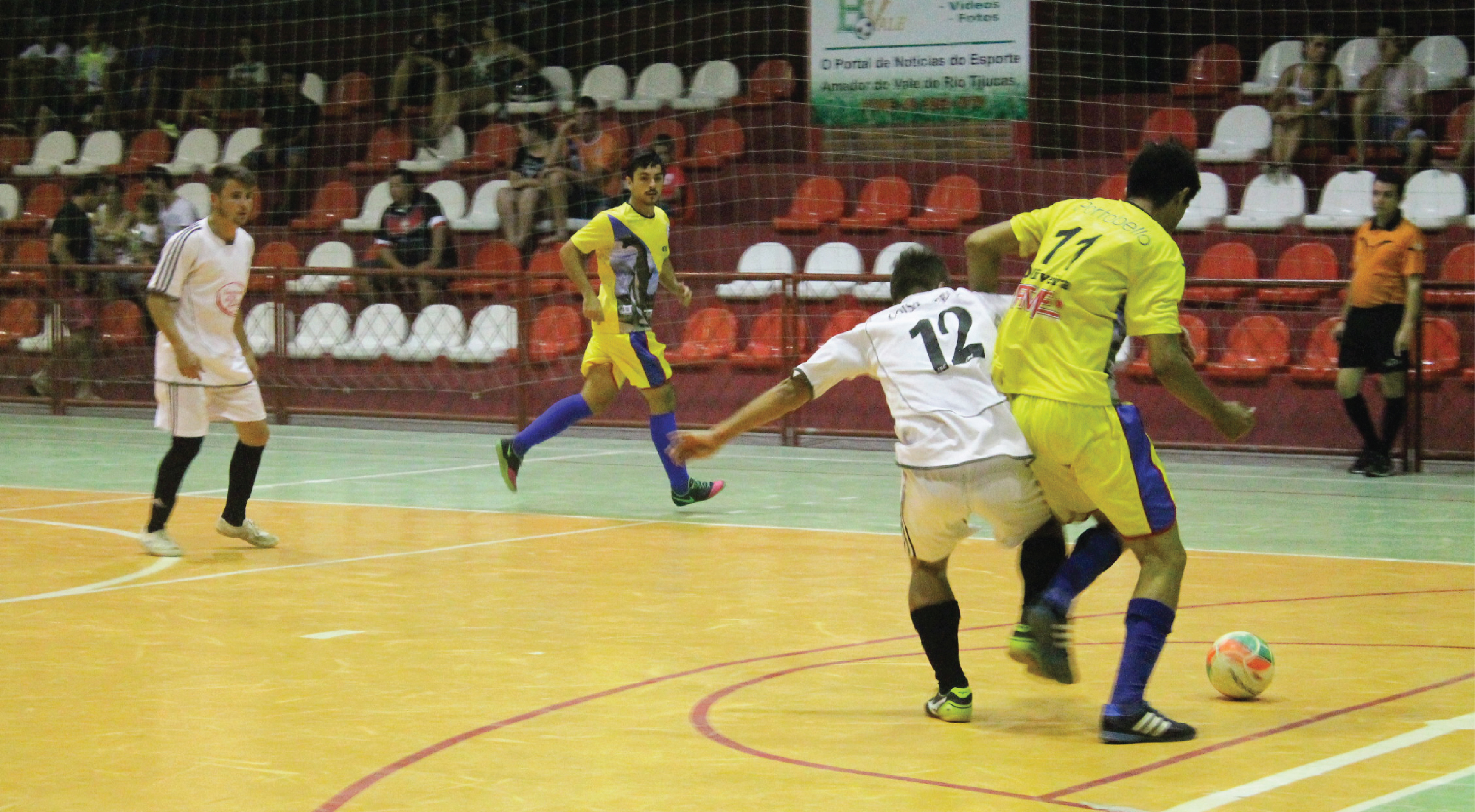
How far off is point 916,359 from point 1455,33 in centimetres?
1215

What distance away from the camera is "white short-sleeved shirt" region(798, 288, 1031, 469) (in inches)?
206

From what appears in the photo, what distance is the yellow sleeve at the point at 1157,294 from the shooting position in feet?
16.4

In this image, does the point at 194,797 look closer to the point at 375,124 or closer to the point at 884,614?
the point at 884,614

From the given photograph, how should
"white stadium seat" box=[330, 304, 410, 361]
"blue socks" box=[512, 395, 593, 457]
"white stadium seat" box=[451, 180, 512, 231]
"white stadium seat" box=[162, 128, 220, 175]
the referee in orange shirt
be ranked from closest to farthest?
"blue socks" box=[512, 395, 593, 457]
the referee in orange shirt
"white stadium seat" box=[330, 304, 410, 361]
"white stadium seat" box=[451, 180, 512, 231]
"white stadium seat" box=[162, 128, 220, 175]

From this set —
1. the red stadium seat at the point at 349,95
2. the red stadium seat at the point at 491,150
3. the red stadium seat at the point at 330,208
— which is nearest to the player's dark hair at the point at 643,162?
the red stadium seat at the point at 491,150

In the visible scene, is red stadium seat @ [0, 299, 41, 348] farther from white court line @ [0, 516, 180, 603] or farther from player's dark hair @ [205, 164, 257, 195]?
player's dark hair @ [205, 164, 257, 195]

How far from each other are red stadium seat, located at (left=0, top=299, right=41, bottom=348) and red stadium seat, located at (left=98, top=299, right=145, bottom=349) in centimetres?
75

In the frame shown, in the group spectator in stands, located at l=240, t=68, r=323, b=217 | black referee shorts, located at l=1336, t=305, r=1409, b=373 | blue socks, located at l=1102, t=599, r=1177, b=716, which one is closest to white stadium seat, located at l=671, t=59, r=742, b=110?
spectator in stands, located at l=240, t=68, r=323, b=217

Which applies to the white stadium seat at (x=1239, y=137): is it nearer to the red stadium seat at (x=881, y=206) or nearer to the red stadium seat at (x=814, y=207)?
the red stadium seat at (x=881, y=206)

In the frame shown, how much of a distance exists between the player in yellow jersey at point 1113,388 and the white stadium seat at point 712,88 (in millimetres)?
12983

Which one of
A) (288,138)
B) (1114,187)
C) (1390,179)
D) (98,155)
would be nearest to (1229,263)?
(1114,187)

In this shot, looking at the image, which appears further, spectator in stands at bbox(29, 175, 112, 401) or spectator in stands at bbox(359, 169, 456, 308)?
spectator in stands at bbox(29, 175, 112, 401)

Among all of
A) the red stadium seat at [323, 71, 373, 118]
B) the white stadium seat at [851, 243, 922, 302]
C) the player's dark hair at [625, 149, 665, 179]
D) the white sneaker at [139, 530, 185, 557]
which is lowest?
the white sneaker at [139, 530, 185, 557]

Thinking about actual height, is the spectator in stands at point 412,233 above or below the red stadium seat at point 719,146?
below
